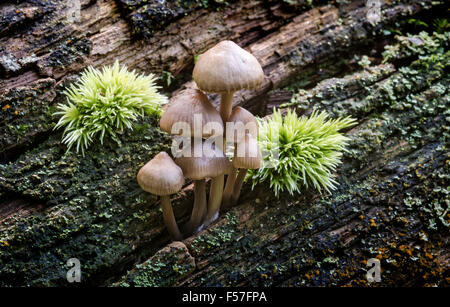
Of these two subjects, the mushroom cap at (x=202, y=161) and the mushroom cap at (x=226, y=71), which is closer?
the mushroom cap at (x=226, y=71)

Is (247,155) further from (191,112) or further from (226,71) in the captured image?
(226,71)

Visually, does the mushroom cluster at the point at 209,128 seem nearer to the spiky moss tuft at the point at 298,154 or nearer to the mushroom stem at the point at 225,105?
the mushroom stem at the point at 225,105

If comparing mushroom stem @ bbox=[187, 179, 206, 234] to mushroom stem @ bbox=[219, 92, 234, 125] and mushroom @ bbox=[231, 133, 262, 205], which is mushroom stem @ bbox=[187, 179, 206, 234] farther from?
mushroom stem @ bbox=[219, 92, 234, 125]

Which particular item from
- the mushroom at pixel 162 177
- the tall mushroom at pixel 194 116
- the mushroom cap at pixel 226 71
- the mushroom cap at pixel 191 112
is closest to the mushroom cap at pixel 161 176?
the mushroom at pixel 162 177

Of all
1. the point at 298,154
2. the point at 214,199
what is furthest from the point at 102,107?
the point at 298,154

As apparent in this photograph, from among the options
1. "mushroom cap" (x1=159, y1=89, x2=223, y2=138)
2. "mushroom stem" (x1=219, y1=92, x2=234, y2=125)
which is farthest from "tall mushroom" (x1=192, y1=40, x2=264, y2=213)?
"mushroom stem" (x1=219, y1=92, x2=234, y2=125)
